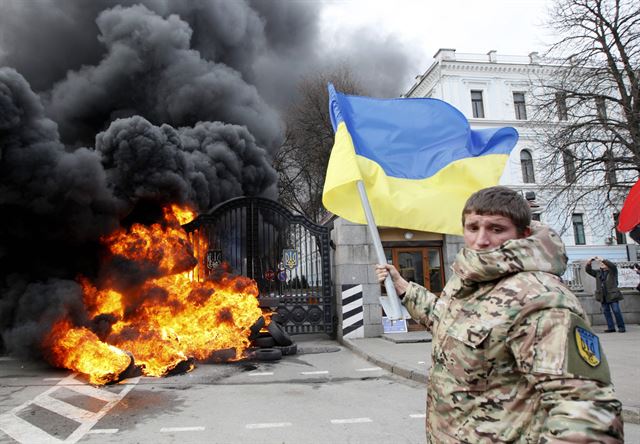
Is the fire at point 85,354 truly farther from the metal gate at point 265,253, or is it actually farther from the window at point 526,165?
the window at point 526,165

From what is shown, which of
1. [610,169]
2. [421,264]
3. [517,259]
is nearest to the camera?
[517,259]

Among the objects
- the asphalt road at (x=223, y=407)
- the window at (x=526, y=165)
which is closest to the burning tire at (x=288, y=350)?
the asphalt road at (x=223, y=407)

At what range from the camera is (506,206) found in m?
1.64

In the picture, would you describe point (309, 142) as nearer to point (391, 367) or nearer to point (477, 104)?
point (477, 104)

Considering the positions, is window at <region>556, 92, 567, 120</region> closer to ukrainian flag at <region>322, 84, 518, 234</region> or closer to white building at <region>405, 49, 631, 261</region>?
ukrainian flag at <region>322, 84, 518, 234</region>

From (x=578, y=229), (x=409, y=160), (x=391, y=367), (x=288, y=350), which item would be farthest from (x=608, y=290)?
(x=578, y=229)

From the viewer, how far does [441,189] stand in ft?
12.8

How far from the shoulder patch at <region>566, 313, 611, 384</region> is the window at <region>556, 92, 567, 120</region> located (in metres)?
16.1

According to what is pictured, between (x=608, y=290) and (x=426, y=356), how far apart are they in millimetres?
5674

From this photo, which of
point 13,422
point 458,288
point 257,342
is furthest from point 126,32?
point 458,288

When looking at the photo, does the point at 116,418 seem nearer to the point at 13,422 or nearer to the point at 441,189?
the point at 13,422

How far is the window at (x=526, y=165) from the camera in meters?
31.0

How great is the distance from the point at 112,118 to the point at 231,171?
3776 millimetres

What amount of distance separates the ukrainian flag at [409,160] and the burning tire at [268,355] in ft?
20.2
